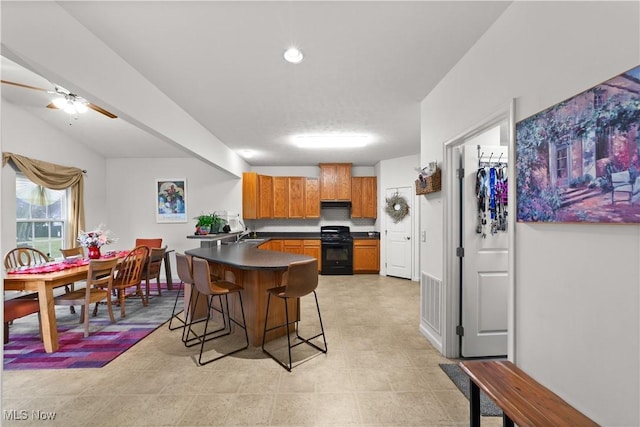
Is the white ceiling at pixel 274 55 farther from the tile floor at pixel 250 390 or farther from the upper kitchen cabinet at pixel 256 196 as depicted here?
the tile floor at pixel 250 390

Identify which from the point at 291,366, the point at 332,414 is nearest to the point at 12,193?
the point at 291,366

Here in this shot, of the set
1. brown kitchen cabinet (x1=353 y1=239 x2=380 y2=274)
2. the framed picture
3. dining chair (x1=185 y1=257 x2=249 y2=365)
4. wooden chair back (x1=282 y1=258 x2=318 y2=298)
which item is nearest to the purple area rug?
dining chair (x1=185 y1=257 x2=249 y2=365)

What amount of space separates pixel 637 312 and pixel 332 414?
5.77ft

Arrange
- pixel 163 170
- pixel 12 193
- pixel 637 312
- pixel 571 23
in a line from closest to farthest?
pixel 637 312 → pixel 571 23 → pixel 12 193 → pixel 163 170

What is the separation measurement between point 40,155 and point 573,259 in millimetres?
6359

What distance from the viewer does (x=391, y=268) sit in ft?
19.8

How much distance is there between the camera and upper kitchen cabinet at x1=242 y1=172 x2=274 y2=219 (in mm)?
5957

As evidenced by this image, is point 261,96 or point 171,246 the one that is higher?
point 261,96

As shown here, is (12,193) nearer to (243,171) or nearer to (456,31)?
(243,171)

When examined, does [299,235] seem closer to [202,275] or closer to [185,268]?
[185,268]

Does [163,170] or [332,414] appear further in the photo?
[163,170]

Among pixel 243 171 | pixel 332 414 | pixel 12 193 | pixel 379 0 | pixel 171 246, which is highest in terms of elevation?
pixel 379 0

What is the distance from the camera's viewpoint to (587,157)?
1.24m

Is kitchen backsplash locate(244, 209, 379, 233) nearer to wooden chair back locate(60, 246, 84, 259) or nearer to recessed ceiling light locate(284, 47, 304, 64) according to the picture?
wooden chair back locate(60, 246, 84, 259)
